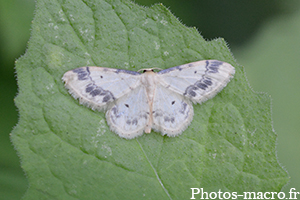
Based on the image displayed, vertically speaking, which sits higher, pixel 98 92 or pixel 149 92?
pixel 149 92

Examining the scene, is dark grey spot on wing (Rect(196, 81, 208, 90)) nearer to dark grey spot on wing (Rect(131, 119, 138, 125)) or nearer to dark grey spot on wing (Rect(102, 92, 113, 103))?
dark grey spot on wing (Rect(131, 119, 138, 125))

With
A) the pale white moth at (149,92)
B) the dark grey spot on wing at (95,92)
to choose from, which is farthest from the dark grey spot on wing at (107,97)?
the dark grey spot on wing at (95,92)

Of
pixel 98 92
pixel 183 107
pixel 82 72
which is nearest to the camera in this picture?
pixel 82 72

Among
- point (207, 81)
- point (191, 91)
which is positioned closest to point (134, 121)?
point (191, 91)

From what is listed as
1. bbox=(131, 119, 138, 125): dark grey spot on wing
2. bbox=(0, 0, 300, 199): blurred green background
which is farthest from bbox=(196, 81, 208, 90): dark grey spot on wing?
bbox=(0, 0, 300, 199): blurred green background

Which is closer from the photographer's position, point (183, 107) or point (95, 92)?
point (95, 92)

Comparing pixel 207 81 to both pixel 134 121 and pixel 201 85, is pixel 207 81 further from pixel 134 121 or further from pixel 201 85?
pixel 134 121
